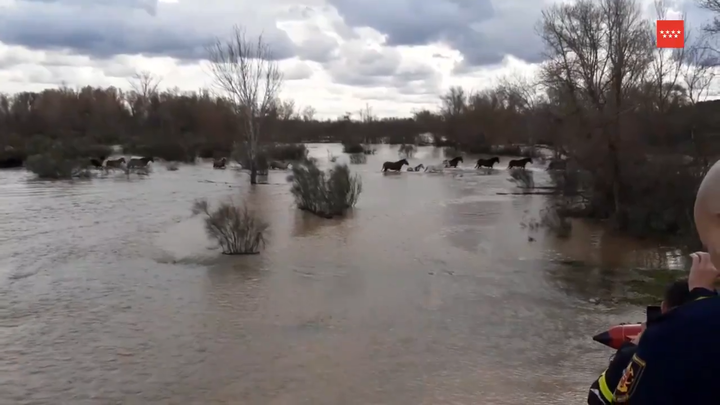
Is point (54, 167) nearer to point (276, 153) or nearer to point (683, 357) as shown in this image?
point (276, 153)

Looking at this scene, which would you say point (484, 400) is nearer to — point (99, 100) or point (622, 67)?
point (622, 67)

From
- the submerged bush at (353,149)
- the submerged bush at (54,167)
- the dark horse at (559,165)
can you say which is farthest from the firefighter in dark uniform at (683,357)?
the submerged bush at (353,149)

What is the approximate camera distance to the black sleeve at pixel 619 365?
1.85 metres

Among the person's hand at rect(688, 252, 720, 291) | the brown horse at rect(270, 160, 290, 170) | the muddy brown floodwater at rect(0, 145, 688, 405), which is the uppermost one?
the person's hand at rect(688, 252, 720, 291)

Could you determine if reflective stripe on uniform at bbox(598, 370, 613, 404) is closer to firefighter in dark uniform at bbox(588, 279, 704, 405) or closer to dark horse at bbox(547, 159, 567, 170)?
firefighter in dark uniform at bbox(588, 279, 704, 405)

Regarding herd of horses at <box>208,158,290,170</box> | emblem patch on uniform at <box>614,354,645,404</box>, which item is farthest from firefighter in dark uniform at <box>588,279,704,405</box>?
herd of horses at <box>208,158,290,170</box>

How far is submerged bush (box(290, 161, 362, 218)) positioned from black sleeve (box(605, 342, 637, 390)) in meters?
20.7

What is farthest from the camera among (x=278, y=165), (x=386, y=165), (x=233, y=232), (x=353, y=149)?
(x=353, y=149)

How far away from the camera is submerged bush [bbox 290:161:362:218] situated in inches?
902

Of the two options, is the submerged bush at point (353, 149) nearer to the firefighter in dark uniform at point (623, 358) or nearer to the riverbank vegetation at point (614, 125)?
the riverbank vegetation at point (614, 125)

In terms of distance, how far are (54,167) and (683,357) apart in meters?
42.1

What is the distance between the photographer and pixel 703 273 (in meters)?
1.74

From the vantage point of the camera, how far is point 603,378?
6.39ft

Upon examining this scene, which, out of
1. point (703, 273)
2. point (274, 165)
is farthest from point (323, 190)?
point (274, 165)
